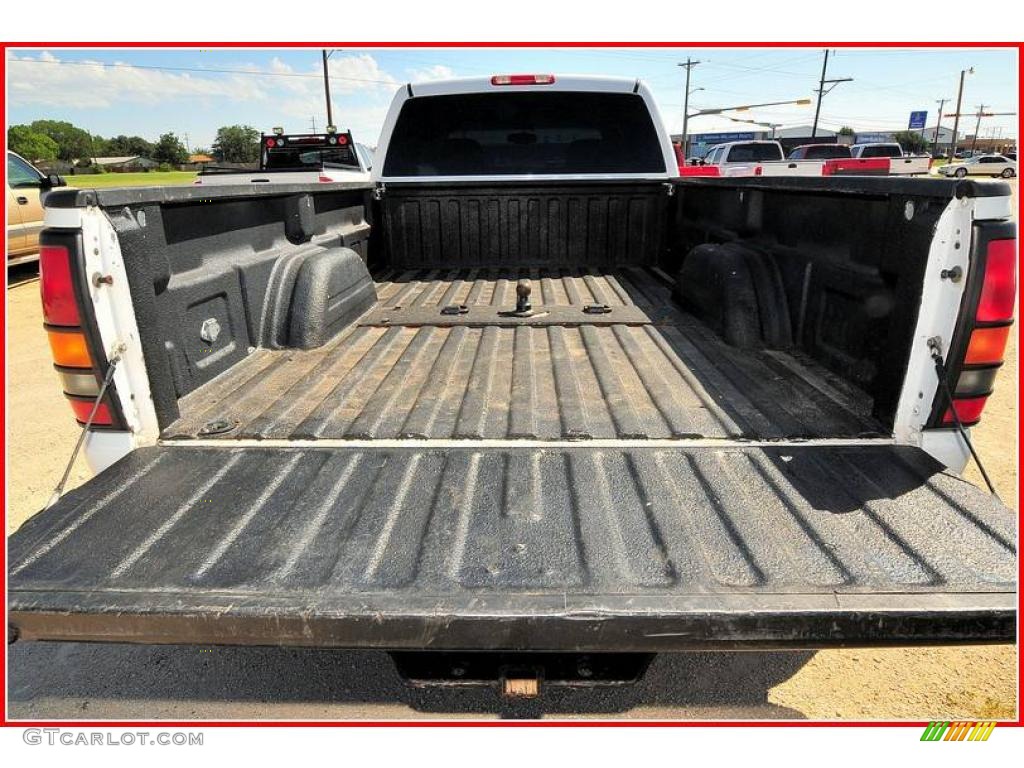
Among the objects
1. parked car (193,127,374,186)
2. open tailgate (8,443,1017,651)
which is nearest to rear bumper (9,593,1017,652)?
open tailgate (8,443,1017,651)

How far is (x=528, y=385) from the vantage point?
2654mm

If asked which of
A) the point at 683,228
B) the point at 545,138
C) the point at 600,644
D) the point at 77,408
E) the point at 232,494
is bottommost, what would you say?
the point at 600,644

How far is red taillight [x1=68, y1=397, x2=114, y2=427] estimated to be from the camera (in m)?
2.00

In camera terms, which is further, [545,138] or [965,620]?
[545,138]

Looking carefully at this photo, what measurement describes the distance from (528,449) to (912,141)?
92.4m

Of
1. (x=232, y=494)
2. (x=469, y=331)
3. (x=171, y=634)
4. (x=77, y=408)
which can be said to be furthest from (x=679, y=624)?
(x=469, y=331)

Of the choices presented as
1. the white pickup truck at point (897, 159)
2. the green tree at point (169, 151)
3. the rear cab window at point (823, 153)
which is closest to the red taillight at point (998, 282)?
the white pickup truck at point (897, 159)

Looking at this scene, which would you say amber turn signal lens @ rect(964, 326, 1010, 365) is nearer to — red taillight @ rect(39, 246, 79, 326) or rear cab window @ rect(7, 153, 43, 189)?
red taillight @ rect(39, 246, 79, 326)

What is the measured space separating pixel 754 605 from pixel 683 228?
3618mm

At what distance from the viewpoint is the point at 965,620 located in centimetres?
140

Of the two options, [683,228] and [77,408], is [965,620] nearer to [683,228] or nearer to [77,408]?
[77,408]

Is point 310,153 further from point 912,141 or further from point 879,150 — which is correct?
point 912,141

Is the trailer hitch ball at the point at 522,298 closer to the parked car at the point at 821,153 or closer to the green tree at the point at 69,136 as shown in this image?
the parked car at the point at 821,153

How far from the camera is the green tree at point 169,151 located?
79.7 m
